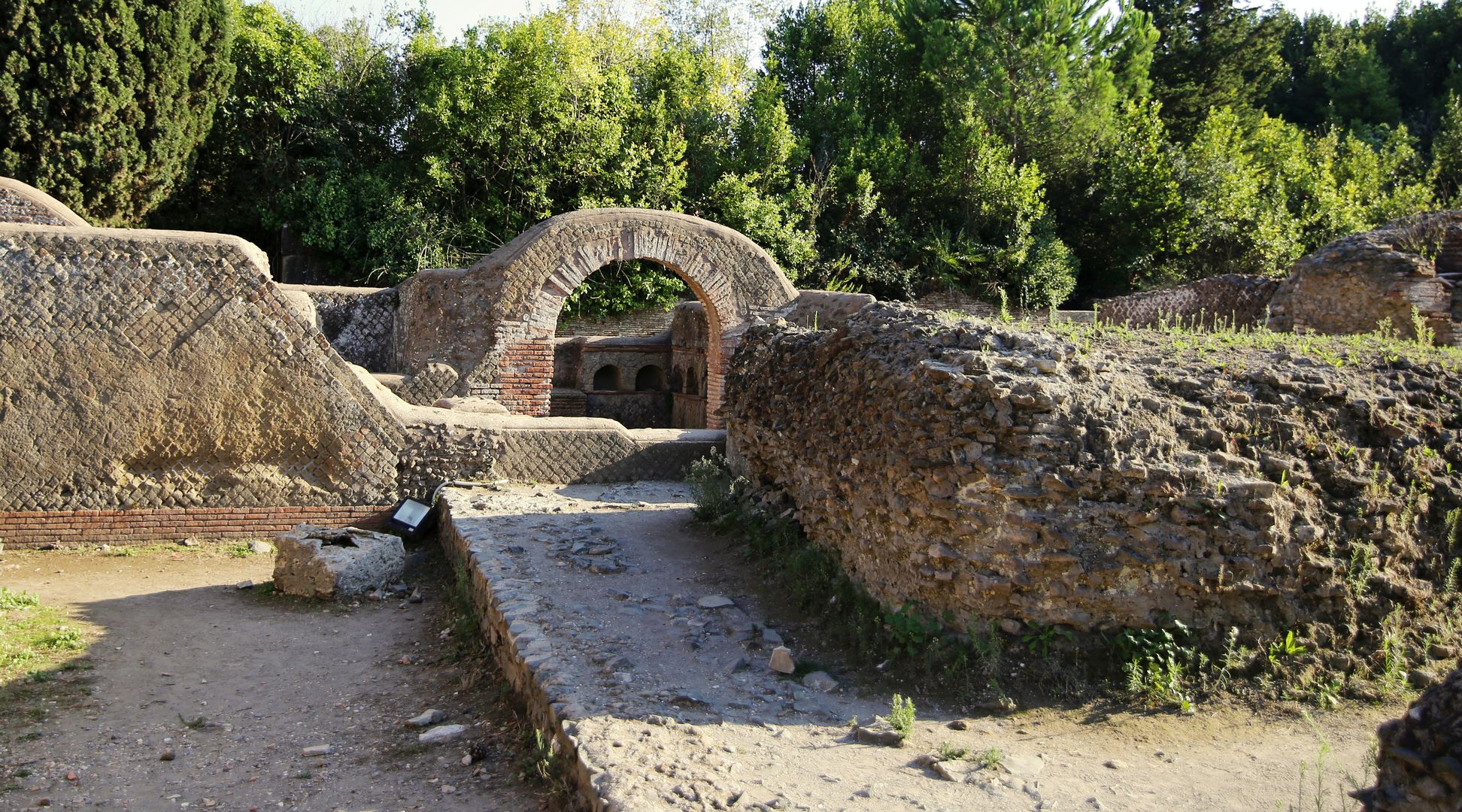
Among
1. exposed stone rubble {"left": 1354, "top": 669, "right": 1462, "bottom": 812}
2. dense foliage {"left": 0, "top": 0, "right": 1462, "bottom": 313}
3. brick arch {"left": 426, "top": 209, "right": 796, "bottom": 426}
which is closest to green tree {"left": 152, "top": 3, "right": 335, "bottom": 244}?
dense foliage {"left": 0, "top": 0, "right": 1462, "bottom": 313}

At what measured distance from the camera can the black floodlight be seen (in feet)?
→ 25.2

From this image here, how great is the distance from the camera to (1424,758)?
2.24m

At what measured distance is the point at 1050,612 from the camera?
4.06m

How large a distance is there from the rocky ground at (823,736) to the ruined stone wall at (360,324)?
742 centimetres

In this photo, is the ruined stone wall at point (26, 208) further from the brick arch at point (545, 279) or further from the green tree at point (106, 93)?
the green tree at point (106, 93)

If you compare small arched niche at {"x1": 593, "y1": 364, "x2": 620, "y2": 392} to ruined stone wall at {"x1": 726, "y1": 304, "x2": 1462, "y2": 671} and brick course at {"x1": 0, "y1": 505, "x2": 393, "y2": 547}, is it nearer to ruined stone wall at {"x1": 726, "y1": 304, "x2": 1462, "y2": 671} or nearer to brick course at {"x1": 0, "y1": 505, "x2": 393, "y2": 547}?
brick course at {"x1": 0, "y1": 505, "x2": 393, "y2": 547}

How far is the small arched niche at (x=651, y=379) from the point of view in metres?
16.2

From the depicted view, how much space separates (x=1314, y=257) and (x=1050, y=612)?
10.3 meters

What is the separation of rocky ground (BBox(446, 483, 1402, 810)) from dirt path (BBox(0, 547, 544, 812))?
524 mm

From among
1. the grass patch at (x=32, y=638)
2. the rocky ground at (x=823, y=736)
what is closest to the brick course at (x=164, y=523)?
the grass patch at (x=32, y=638)

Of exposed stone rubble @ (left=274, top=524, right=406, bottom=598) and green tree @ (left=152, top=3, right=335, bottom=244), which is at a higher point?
green tree @ (left=152, top=3, right=335, bottom=244)

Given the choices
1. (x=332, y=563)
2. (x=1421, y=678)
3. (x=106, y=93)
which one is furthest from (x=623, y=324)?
(x=1421, y=678)

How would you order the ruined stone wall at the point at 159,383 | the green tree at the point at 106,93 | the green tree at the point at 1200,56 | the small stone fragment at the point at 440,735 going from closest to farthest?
the small stone fragment at the point at 440,735
the ruined stone wall at the point at 159,383
the green tree at the point at 106,93
the green tree at the point at 1200,56

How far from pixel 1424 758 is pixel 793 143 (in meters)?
19.2
